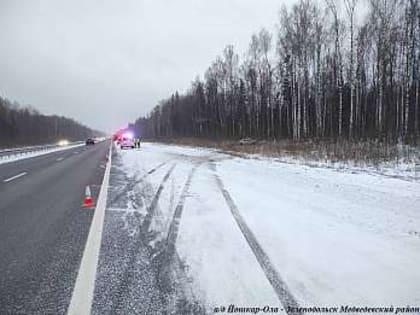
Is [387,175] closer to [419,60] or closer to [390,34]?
[390,34]

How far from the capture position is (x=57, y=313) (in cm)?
304

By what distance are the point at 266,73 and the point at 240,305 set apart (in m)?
51.9

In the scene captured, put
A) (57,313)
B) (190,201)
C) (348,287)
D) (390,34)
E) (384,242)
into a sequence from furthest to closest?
1. (390,34)
2. (190,201)
3. (384,242)
4. (348,287)
5. (57,313)

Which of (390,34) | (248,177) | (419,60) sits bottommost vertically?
(248,177)

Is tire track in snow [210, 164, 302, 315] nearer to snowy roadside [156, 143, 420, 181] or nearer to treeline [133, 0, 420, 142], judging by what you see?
snowy roadside [156, 143, 420, 181]

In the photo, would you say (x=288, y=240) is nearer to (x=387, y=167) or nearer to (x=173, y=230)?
(x=173, y=230)

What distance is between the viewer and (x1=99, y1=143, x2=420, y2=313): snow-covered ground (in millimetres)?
3328

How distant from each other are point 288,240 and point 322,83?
40394 mm

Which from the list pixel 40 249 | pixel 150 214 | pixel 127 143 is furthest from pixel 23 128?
pixel 40 249

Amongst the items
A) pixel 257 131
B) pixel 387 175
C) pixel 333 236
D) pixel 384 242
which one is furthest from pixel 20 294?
pixel 257 131

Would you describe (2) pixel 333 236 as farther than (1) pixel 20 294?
Yes

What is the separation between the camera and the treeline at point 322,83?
92.7 feet

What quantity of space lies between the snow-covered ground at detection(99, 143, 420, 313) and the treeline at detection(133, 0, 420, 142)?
611 inches

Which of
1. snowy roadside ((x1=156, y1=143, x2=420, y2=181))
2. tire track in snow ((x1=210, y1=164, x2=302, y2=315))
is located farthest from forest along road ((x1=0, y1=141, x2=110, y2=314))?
snowy roadside ((x1=156, y1=143, x2=420, y2=181))
